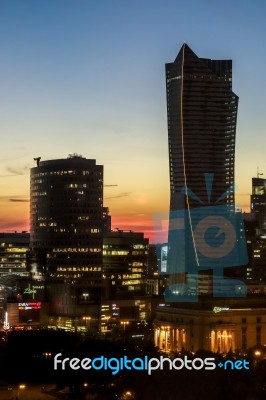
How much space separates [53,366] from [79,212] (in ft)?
90.9

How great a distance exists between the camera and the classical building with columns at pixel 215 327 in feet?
135

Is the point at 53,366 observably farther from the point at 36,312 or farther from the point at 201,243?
the point at 201,243

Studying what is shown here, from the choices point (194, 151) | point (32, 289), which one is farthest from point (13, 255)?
point (32, 289)

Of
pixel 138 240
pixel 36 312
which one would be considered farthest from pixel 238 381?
pixel 138 240

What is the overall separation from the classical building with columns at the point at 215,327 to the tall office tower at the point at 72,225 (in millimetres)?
16585

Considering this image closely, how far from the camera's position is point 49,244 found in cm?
6097

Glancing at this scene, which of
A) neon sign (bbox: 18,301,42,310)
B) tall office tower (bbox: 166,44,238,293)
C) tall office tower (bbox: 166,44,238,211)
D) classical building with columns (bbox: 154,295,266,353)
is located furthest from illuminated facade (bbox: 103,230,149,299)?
classical building with columns (bbox: 154,295,266,353)

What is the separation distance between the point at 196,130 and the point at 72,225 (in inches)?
887

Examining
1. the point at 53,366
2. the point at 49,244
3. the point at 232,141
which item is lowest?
the point at 53,366

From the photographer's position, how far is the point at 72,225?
60188 mm

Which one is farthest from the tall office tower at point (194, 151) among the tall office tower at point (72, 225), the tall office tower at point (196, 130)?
the tall office tower at point (72, 225)

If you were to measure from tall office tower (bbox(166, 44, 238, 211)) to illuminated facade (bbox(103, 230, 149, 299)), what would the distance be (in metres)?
11.7

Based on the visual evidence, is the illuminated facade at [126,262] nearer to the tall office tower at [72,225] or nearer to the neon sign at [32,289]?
the tall office tower at [72,225]

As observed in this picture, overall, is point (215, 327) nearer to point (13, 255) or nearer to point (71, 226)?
point (71, 226)
